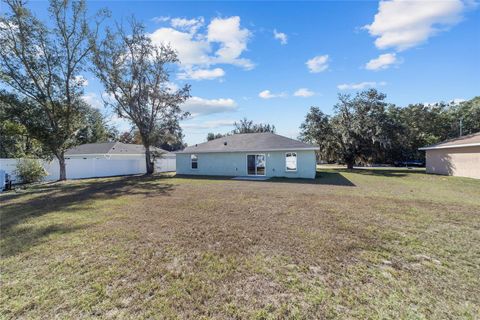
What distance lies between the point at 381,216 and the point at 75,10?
22.3 m

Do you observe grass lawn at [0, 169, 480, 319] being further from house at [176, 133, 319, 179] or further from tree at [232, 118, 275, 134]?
tree at [232, 118, 275, 134]

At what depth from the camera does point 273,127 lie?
46.1 metres

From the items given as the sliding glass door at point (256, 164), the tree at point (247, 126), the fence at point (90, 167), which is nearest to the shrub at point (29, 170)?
the fence at point (90, 167)

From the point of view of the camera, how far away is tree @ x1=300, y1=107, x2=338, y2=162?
925 inches

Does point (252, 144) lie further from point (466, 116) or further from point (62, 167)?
point (466, 116)

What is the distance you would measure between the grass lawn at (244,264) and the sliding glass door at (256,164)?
1029 cm

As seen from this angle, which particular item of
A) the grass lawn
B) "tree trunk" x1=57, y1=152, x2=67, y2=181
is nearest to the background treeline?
the grass lawn

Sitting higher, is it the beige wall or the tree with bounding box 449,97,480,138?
the tree with bounding box 449,97,480,138

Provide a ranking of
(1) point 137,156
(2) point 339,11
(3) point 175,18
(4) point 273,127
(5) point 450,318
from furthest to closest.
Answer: (4) point 273,127 < (1) point 137,156 < (3) point 175,18 < (2) point 339,11 < (5) point 450,318

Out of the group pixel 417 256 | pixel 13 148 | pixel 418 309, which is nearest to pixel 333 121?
pixel 417 256

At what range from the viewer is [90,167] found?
1900 cm

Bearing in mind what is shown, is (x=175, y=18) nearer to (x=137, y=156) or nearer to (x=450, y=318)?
(x=450, y=318)

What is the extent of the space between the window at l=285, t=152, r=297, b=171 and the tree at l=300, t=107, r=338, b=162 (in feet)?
29.8

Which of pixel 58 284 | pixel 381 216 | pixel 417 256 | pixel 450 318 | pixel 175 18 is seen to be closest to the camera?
pixel 450 318
